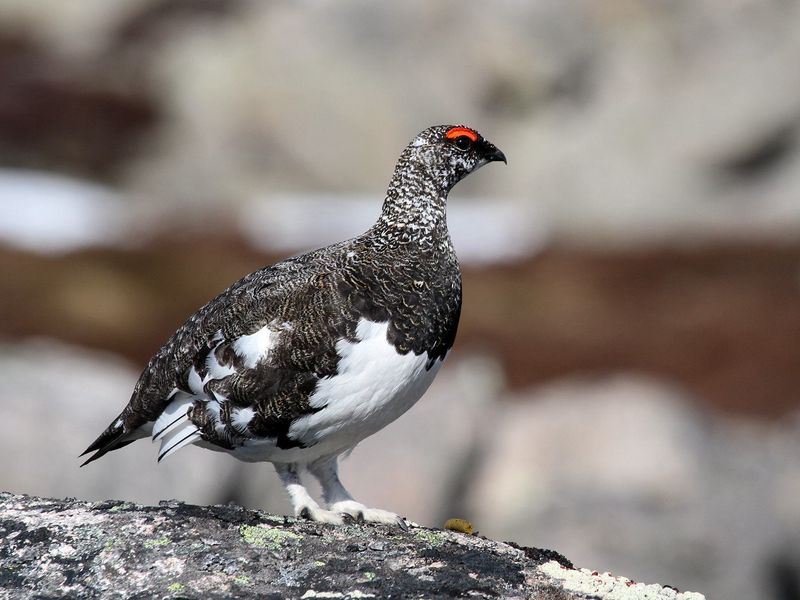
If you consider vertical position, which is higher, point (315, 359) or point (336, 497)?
point (315, 359)

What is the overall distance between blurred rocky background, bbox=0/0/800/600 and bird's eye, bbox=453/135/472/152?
350 centimetres

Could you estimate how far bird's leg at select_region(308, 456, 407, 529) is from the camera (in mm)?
4171

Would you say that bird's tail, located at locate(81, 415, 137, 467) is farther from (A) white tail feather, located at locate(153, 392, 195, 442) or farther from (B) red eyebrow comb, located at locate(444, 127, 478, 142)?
(B) red eyebrow comb, located at locate(444, 127, 478, 142)

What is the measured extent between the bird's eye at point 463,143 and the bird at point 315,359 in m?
0.35

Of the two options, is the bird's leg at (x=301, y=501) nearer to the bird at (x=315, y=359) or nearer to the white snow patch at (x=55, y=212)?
the bird at (x=315, y=359)

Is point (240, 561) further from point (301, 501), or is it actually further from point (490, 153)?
point (490, 153)

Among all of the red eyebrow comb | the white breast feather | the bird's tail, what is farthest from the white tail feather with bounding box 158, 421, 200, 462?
the red eyebrow comb

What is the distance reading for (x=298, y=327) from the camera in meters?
4.07

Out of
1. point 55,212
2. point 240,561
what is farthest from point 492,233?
point 240,561

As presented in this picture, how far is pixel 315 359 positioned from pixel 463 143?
47.4 inches

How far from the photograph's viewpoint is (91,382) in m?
8.60

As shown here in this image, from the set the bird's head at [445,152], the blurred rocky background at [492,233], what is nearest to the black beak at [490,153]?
the bird's head at [445,152]

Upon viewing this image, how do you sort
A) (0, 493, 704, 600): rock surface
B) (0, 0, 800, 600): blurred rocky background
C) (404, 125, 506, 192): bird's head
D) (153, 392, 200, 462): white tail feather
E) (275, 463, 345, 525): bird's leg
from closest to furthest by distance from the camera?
1. (0, 493, 704, 600): rock surface
2. (275, 463, 345, 525): bird's leg
3. (153, 392, 200, 462): white tail feather
4. (404, 125, 506, 192): bird's head
5. (0, 0, 800, 600): blurred rocky background

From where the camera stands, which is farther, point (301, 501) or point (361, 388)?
point (301, 501)
